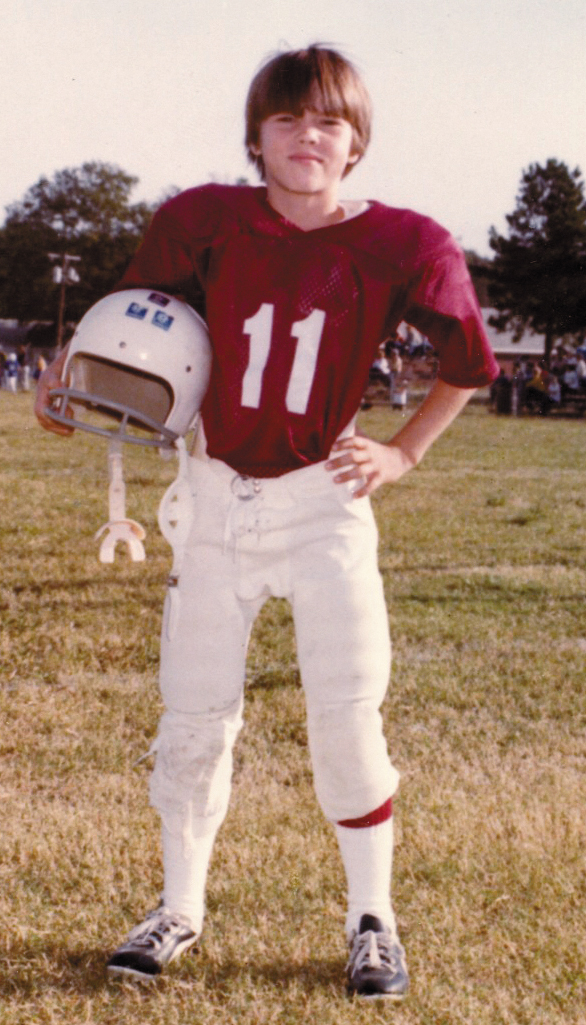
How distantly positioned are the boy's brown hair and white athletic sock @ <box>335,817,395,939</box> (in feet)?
5.94

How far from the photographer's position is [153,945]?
2729 millimetres

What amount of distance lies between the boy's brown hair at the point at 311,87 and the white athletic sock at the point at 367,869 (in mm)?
1812

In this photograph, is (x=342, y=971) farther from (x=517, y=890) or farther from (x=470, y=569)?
(x=470, y=569)

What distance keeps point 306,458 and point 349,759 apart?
766mm

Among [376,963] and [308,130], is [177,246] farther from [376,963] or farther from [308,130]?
[376,963]

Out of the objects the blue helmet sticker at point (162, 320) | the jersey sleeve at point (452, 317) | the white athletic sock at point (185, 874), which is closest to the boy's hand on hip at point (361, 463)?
the jersey sleeve at point (452, 317)

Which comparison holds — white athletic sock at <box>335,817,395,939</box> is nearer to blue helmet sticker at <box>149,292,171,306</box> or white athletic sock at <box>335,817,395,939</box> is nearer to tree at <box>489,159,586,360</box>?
blue helmet sticker at <box>149,292,171,306</box>

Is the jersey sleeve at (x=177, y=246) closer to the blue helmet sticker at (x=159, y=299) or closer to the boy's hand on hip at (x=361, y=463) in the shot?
the blue helmet sticker at (x=159, y=299)

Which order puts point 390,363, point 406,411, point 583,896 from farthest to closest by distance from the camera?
point 390,363 → point 406,411 → point 583,896

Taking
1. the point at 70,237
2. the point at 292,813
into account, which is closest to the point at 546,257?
the point at 70,237

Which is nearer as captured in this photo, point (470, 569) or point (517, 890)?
point (517, 890)

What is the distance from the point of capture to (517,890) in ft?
10.4

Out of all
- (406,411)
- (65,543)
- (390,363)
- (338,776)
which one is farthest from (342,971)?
(390,363)

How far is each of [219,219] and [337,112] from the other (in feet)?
1.33
